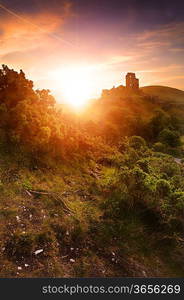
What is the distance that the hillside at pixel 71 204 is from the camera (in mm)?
6398

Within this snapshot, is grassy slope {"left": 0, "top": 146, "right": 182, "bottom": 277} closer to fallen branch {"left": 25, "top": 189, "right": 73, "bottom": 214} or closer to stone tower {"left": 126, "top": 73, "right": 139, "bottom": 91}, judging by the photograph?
fallen branch {"left": 25, "top": 189, "right": 73, "bottom": 214}

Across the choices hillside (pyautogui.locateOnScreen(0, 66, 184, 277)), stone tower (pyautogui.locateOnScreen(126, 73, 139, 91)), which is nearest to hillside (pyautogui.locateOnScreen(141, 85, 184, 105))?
stone tower (pyautogui.locateOnScreen(126, 73, 139, 91))

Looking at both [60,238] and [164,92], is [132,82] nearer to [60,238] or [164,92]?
[164,92]

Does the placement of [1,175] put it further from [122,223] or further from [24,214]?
[122,223]

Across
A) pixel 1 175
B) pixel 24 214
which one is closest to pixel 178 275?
pixel 24 214

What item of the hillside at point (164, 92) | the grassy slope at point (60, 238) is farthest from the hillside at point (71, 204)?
the hillside at point (164, 92)

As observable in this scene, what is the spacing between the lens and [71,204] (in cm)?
935

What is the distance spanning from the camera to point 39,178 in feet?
34.3

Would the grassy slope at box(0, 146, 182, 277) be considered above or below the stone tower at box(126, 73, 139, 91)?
below

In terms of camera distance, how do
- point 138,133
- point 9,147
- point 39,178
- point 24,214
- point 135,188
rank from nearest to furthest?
1. point 24,214
2. point 135,188
3. point 39,178
4. point 9,147
5. point 138,133

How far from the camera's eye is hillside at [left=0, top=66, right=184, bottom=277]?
640 cm

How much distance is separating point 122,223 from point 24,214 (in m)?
3.69

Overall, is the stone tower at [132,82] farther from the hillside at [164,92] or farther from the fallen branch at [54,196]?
the fallen branch at [54,196]

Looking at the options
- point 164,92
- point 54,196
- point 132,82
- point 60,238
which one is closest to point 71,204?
point 54,196
